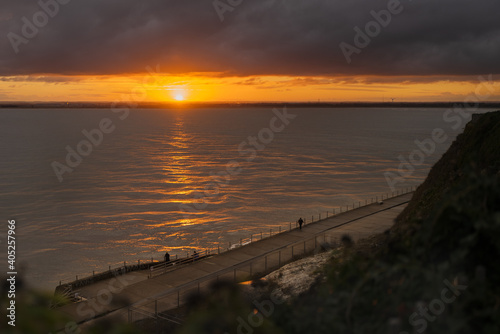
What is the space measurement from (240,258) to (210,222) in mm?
17783

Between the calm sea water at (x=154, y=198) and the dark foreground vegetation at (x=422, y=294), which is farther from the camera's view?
the calm sea water at (x=154, y=198)

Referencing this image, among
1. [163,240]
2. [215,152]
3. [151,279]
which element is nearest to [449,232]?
[151,279]

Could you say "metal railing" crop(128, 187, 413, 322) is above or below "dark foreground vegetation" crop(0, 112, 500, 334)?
below

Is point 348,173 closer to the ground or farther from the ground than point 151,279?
farther from the ground

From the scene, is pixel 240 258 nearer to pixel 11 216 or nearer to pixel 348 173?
pixel 11 216

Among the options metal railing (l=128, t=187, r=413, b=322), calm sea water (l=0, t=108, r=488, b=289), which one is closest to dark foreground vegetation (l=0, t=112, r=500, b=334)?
calm sea water (l=0, t=108, r=488, b=289)

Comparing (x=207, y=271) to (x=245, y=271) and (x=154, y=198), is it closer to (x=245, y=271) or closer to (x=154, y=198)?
(x=245, y=271)

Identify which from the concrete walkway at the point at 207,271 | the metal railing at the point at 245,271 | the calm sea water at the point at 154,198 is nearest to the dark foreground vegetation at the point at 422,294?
the calm sea water at the point at 154,198

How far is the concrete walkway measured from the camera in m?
18.7

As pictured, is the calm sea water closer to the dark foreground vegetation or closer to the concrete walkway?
the concrete walkway

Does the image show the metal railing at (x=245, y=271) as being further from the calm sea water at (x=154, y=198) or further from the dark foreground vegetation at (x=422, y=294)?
the dark foreground vegetation at (x=422, y=294)

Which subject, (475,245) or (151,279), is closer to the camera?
(475,245)

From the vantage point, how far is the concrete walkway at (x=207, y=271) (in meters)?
18.7

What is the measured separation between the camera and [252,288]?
19.1 meters
